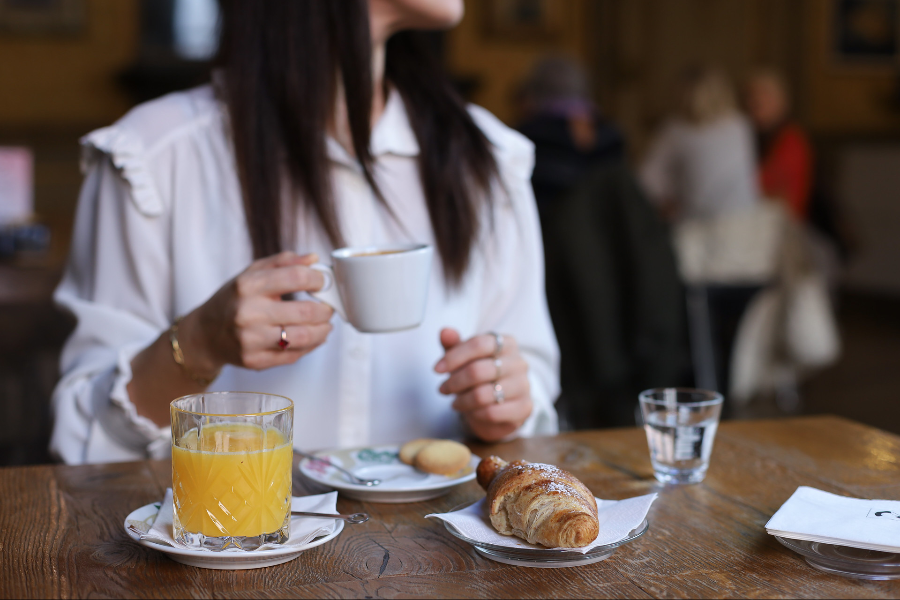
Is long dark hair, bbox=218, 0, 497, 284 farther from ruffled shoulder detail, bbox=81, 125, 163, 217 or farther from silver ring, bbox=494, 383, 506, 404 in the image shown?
silver ring, bbox=494, 383, 506, 404

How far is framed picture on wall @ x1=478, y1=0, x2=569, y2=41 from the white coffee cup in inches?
217

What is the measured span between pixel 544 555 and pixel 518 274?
70 cm

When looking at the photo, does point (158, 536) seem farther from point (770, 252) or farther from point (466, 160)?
point (770, 252)

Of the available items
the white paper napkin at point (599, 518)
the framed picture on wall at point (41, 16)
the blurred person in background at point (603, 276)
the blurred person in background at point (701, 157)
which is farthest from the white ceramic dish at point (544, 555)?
the framed picture on wall at point (41, 16)

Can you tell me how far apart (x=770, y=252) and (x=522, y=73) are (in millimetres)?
2881

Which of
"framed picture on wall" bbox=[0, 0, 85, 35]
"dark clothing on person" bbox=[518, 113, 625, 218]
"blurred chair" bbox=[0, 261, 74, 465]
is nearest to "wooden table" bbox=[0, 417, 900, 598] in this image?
"blurred chair" bbox=[0, 261, 74, 465]

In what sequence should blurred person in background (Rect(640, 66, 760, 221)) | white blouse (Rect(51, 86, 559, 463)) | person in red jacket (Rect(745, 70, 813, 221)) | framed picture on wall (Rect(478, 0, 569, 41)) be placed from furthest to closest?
framed picture on wall (Rect(478, 0, 569, 41)), person in red jacket (Rect(745, 70, 813, 221)), blurred person in background (Rect(640, 66, 760, 221)), white blouse (Rect(51, 86, 559, 463))

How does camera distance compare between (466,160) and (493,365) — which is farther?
(466,160)

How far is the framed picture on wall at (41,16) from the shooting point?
17.1 ft

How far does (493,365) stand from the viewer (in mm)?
946

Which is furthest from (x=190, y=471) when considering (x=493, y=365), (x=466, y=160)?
(x=466, y=160)

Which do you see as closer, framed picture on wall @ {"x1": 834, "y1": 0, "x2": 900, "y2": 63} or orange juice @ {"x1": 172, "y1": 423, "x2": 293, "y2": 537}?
orange juice @ {"x1": 172, "y1": 423, "x2": 293, "y2": 537}

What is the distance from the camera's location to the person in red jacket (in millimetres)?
4508

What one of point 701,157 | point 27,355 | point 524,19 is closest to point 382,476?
point 27,355
